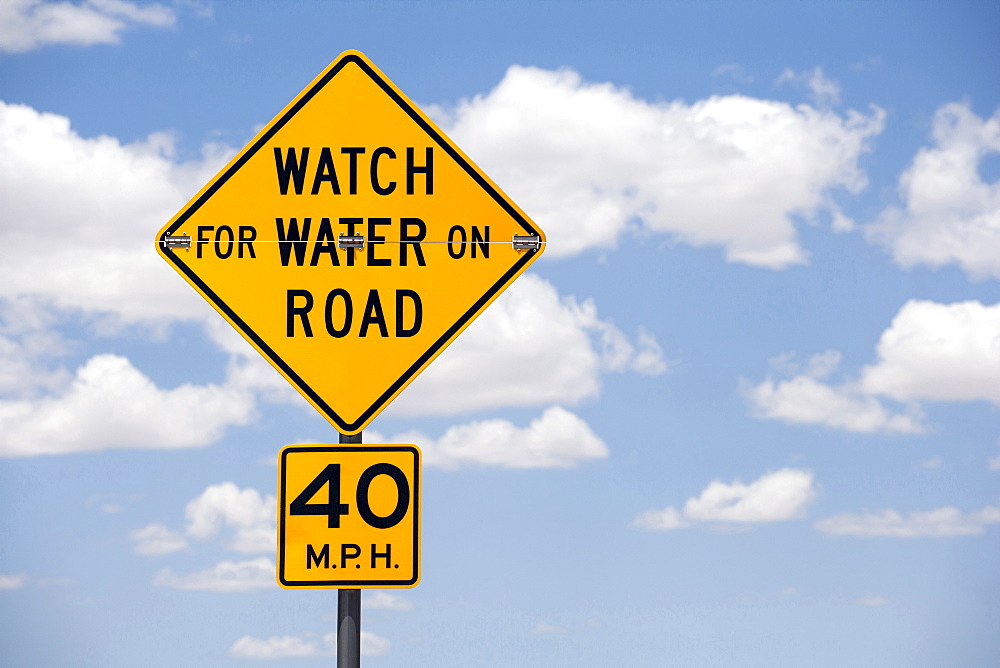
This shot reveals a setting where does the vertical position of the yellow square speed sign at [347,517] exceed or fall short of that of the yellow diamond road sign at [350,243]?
it falls short

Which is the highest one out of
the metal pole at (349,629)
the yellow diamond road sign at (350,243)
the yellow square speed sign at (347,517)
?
the yellow diamond road sign at (350,243)

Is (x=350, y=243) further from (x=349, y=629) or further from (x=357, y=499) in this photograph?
(x=349, y=629)

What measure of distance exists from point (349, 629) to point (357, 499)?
53 cm

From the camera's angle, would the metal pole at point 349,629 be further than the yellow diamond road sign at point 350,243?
No

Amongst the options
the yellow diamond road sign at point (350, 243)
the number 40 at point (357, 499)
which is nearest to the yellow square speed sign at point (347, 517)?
the number 40 at point (357, 499)

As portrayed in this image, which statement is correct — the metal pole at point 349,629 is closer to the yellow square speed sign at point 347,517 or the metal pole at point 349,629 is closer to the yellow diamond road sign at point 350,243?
the yellow square speed sign at point 347,517

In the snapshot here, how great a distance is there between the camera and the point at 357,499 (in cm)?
518

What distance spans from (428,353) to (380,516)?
0.72 meters

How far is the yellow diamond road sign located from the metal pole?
69 centimetres

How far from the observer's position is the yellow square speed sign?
514 cm

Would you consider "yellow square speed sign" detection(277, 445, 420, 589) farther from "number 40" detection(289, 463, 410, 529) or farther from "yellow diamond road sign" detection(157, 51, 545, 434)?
"yellow diamond road sign" detection(157, 51, 545, 434)

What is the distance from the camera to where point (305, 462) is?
17.0 ft

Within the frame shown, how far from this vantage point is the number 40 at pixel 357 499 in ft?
17.0

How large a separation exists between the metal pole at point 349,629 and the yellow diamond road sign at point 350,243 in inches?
27.3
